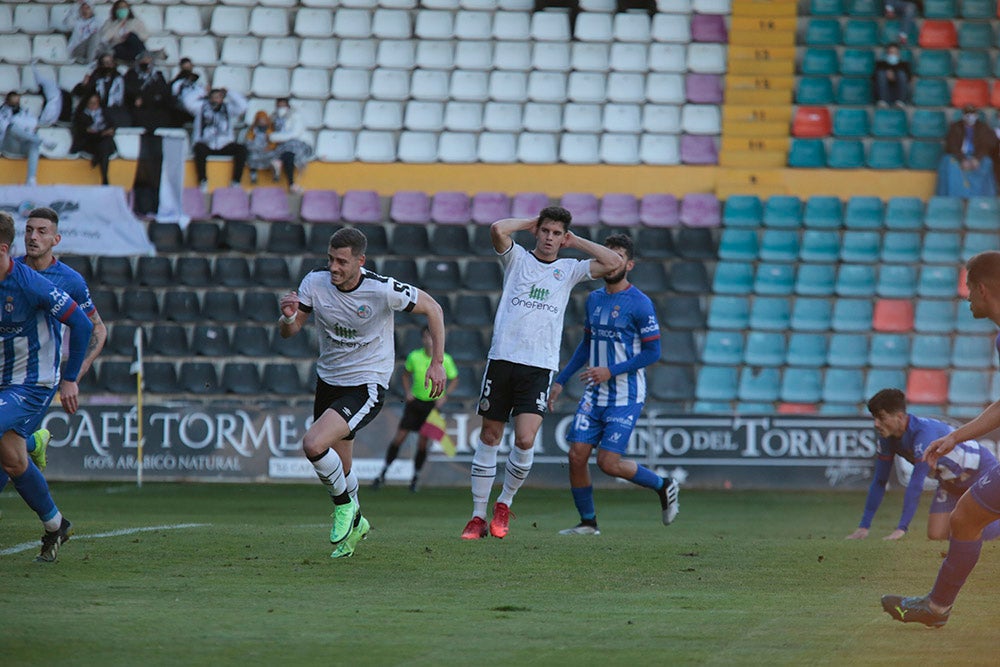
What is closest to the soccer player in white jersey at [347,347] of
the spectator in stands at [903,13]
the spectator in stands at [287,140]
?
the spectator in stands at [287,140]

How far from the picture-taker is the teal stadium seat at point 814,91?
23.6 meters

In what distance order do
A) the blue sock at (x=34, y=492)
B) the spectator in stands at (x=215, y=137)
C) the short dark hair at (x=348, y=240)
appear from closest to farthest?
1. the blue sock at (x=34, y=492)
2. the short dark hair at (x=348, y=240)
3. the spectator in stands at (x=215, y=137)

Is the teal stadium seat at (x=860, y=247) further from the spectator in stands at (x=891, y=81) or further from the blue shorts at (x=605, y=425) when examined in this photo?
the blue shorts at (x=605, y=425)

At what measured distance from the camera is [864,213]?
21.9 metres

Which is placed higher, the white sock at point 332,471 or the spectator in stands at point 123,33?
the spectator in stands at point 123,33

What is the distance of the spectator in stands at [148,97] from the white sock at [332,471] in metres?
14.9

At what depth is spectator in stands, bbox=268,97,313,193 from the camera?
74.1 feet

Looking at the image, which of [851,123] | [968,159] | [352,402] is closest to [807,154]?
[851,123]

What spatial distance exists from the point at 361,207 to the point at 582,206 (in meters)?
3.59

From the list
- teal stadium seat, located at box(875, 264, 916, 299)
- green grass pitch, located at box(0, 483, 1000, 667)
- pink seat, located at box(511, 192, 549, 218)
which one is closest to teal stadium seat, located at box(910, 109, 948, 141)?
teal stadium seat, located at box(875, 264, 916, 299)

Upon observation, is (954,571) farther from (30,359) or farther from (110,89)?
(110,89)

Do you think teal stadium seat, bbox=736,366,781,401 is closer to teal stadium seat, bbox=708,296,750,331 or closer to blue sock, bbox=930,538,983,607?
teal stadium seat, bbox=708,296,750,331

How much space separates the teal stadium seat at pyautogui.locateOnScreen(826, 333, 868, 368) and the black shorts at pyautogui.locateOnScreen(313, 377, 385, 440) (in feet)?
41.5

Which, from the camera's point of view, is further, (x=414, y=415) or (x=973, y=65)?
(x=973, y=65)
